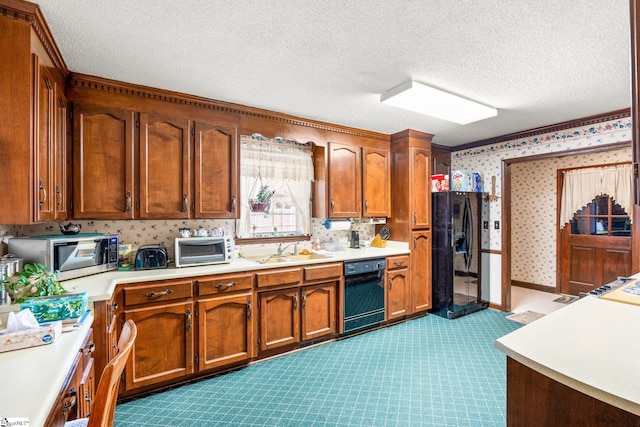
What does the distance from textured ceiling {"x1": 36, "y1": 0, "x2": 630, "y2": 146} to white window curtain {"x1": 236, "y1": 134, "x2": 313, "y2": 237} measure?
0.61 m

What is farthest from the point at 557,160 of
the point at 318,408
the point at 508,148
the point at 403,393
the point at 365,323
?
the point at 318,408

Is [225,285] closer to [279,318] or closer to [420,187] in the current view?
[279,318]


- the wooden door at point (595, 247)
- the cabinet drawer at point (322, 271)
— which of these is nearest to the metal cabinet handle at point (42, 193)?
the cabinet drawer at point (322, 271)

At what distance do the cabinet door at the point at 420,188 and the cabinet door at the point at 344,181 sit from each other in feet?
2.28

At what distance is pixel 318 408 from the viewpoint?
6.86 ft

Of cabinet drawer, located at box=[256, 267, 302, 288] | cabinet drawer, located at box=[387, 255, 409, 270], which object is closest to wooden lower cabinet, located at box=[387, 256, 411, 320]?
cabinet drawer, located at box=[387, 255, 409, 270]

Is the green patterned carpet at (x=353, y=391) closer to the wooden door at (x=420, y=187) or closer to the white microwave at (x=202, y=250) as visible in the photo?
the white microwave at (x=202, y=250)

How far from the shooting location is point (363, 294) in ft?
11.0

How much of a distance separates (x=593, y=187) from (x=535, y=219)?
90 centimetres

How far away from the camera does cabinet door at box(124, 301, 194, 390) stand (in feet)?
7.20

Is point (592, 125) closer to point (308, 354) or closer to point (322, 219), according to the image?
point (322, 219)

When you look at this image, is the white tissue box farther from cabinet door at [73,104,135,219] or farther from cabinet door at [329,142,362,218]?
cabinet door at [329,142,362,218]

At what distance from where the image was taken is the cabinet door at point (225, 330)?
2.44 m

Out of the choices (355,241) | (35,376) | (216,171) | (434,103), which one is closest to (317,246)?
(355,241)
